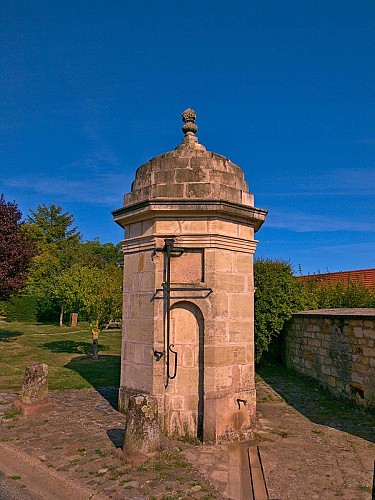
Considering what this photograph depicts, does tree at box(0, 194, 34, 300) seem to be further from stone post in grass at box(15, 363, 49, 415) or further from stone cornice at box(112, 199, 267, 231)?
stone cornice at box(112, 199, 267, 231)

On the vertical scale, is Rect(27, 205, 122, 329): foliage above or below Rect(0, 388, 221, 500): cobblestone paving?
above

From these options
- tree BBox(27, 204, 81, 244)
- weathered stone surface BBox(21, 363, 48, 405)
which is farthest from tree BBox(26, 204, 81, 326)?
weathered stone surface BBox(21, 363, 48, 405)

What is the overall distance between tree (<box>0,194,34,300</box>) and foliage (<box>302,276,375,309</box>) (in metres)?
11.8

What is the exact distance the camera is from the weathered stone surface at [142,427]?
4.88 m

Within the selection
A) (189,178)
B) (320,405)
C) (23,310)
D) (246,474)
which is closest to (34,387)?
(246,474)

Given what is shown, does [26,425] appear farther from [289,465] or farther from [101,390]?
[289,465]

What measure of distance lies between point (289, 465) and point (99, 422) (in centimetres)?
294

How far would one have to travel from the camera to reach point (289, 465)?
4.95 m

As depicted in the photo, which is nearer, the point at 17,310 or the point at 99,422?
the point at 99,422

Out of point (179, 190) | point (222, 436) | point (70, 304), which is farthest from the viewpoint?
point (70, 304)

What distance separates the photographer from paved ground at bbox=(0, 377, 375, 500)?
4160 millimetres

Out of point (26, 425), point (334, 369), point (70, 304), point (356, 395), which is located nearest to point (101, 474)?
point (26, 425)

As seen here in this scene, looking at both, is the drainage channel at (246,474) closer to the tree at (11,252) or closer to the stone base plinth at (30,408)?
the stone base plinth at (30,408)

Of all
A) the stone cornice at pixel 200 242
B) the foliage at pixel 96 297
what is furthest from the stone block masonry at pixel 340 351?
the foliage at pixel 96 297
